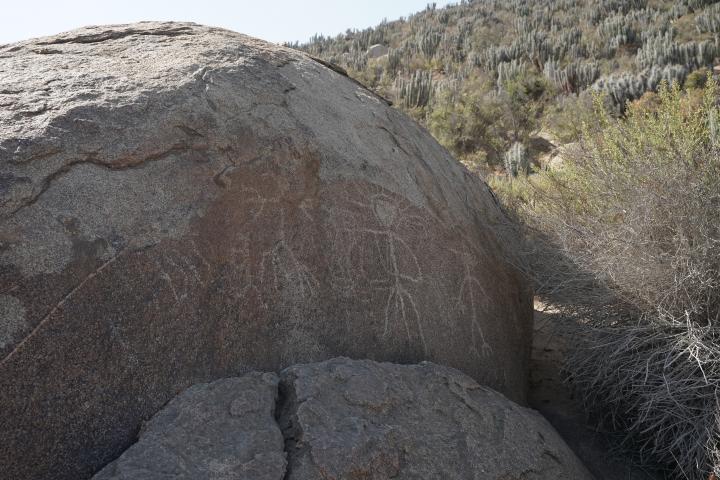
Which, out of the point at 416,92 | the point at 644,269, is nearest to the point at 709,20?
the point at 416,92

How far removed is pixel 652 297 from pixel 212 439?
1902mm

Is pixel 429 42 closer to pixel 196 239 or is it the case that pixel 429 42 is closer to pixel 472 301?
pixel 472 301

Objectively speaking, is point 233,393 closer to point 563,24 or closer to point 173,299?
point 173,299

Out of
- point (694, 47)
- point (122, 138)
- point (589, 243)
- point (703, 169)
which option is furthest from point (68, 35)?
point (694, 47)

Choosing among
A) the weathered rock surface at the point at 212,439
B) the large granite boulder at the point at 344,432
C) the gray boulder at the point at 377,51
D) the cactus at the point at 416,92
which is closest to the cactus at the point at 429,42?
the gray boulder at the point at 377,51

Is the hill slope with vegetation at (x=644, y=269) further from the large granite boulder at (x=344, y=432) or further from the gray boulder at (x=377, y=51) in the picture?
the gray boulder at (x=377, y=51)

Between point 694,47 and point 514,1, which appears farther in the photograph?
point 514,1

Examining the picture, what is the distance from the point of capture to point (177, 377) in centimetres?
199

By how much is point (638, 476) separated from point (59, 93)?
2685 millimetres

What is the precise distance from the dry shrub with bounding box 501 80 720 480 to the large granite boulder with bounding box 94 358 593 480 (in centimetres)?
48

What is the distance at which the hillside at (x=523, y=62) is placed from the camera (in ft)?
42.1

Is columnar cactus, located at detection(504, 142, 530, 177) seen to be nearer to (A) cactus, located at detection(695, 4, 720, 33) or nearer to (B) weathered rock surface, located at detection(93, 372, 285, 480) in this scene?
(B) weathered rock surface, located at detection(93, 372, 285, 480)

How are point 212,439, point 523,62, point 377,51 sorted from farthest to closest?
point 377,51
point 523,62
point 212,439

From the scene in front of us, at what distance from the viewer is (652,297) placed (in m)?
2.72
